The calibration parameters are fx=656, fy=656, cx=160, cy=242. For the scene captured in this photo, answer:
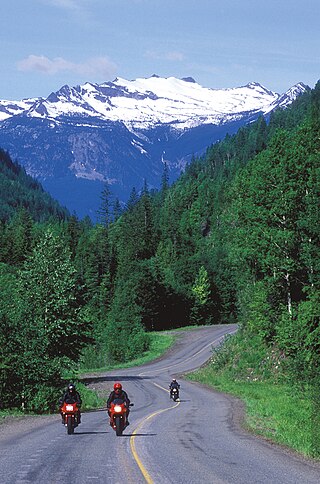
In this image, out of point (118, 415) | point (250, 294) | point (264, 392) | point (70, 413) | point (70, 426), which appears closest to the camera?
point (118, 415)

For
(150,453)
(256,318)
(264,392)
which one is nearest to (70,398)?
(150,453)

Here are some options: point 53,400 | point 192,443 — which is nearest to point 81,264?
point 53,400

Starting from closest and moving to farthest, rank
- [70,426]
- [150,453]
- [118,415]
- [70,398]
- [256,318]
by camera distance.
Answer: [150,453] < [118,415] < [70,426] < [70,398] < [256,318]

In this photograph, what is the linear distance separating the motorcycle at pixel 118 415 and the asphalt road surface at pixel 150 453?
34 centimetres

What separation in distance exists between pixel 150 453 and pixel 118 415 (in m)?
4.97

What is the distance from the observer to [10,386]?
3322cm

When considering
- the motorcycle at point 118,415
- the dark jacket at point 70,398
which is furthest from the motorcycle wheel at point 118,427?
the dark jacket at point 70,398

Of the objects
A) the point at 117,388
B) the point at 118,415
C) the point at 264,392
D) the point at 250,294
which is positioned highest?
the point at 250,294

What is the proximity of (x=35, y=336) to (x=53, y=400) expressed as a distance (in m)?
3.58

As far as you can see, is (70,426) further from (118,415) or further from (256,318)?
(256,318)

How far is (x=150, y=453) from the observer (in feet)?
57.9

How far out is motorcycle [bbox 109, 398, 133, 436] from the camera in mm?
22344

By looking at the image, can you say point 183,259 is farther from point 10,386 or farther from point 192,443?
point 192,443

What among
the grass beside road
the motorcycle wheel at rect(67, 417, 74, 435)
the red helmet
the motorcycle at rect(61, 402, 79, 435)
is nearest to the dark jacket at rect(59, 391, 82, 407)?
the motorcycle at rect(61, 402, 79, 435)
